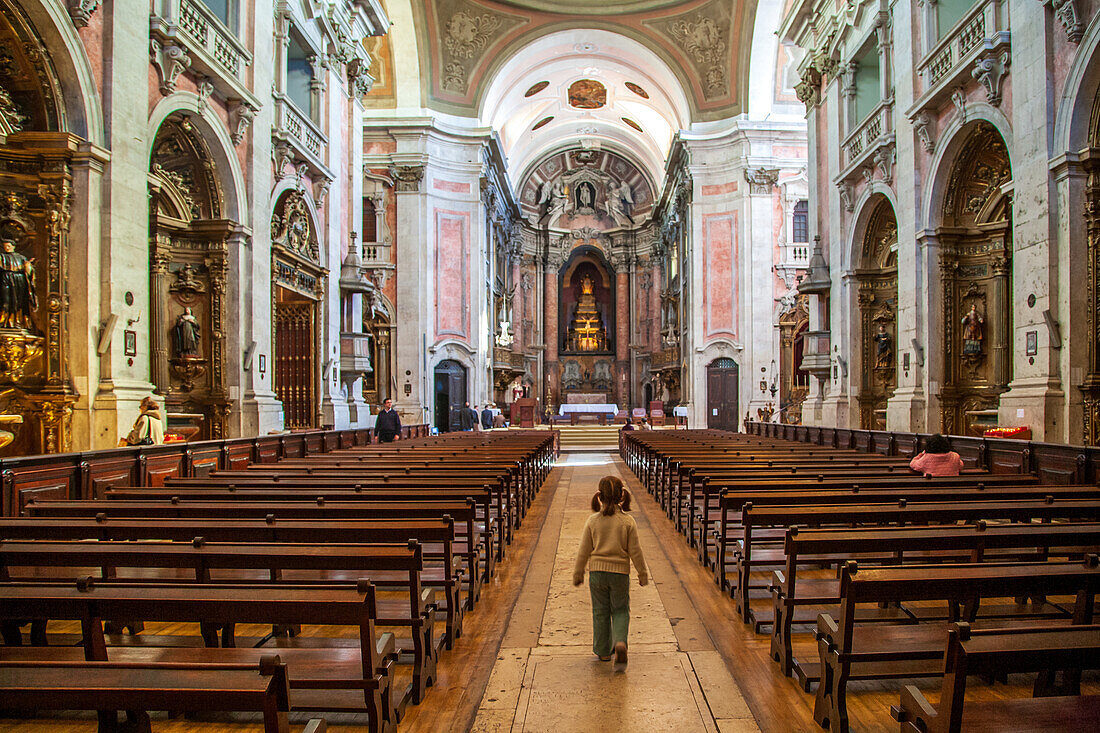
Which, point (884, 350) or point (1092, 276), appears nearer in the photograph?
point (1092, 276)

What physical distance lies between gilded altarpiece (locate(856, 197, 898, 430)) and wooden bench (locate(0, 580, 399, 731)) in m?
14.4

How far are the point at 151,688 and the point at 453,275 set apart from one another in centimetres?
2472

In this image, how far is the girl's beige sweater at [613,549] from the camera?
12.5 ft

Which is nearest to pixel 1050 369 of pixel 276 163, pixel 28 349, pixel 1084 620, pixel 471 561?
pixel 1084 620

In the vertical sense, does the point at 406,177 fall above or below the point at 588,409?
above

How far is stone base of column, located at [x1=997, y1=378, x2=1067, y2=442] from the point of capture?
8.73 metres

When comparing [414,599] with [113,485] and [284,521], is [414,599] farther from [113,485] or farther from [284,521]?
[113,485]

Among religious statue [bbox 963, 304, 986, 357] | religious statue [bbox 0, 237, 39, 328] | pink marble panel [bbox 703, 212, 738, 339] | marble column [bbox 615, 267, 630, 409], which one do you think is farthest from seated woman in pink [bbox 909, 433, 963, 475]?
marble column [bbox 615, 267, 630, 409]

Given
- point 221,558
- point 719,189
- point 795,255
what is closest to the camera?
point 221,558

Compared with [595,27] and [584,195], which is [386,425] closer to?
[595,27]

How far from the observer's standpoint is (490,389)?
2883cm

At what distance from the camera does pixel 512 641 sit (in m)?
4.33

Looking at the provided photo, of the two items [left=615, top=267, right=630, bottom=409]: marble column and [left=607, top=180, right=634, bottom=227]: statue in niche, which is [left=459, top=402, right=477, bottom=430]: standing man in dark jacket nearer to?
[left=615, top=267, right=630, bottom=409]: marble column

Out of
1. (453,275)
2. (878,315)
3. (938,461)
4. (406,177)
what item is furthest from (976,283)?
(406,177)
